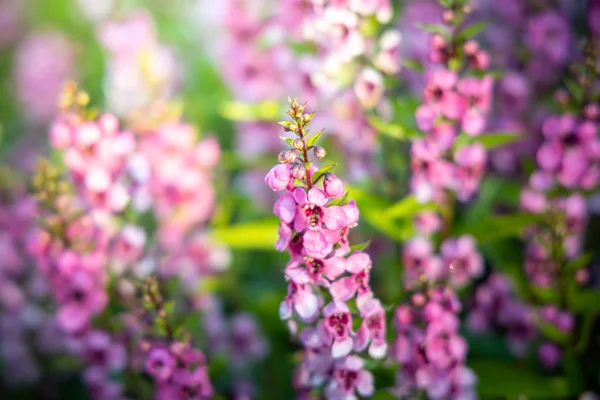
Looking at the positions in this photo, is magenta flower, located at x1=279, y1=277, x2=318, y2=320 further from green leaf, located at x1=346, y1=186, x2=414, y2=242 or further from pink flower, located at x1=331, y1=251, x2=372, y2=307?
green leaf, located at x1=346, y1=186, x2=414, y2=242

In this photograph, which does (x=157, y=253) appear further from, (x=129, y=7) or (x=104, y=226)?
(x=129, y=7)

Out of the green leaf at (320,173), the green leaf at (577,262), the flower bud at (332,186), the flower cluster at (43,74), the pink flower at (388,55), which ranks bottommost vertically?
the green leaf at (577,262)

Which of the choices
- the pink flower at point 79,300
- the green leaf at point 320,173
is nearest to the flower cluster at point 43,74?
the pink flower at point 79,300

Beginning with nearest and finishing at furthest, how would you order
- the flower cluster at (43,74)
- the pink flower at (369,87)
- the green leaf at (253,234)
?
1. the pink flower at (369,87)
2. the green leaf at (253,234)
3. the flower cluster at (43,74)

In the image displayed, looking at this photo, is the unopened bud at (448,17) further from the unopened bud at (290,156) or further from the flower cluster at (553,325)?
the flower cluster at (553,325)

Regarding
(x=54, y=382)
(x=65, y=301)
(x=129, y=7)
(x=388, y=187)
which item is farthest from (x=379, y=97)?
(x=129, y=7)
